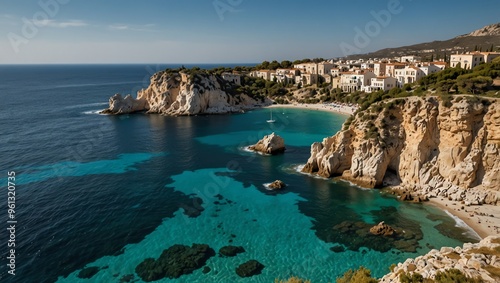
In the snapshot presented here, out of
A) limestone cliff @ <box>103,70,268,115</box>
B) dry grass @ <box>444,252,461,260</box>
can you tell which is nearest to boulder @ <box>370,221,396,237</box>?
dry grass @ <box>444,252,461,260</box>

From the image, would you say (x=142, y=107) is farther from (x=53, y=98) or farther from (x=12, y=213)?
(x=12, y=213)

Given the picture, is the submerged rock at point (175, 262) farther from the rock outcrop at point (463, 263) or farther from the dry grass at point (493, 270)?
the dry grass at point (493, 270)

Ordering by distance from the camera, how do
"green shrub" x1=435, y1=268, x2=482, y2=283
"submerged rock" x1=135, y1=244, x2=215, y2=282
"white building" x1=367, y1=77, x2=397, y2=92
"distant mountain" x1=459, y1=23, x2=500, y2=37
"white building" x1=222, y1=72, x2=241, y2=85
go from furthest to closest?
"distant mountain" x1=459, y1=23, x2=500, y2=37
"white building" x1=222, y1=72, x2=241, y2=85
"white building" x1=367, y1=77, x2=397, y2=92
"submerged rock" x1=135, y1=244, x2=215, y2=282
"green shrub" x1=435, y1=268, x2=482, y2=283

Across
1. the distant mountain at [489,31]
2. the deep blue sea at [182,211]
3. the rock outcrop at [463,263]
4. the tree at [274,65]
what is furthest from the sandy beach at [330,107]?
the distant mountain at [489,31]

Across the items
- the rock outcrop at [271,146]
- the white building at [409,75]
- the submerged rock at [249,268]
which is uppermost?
the white building at [409,75]

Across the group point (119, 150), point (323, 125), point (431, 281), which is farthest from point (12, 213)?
point (323, 125)

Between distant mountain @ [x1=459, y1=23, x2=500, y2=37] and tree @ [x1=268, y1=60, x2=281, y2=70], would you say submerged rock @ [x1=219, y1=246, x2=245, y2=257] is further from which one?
distant mountain @ [x1=459, y1=23, x2=500, y2=37]
